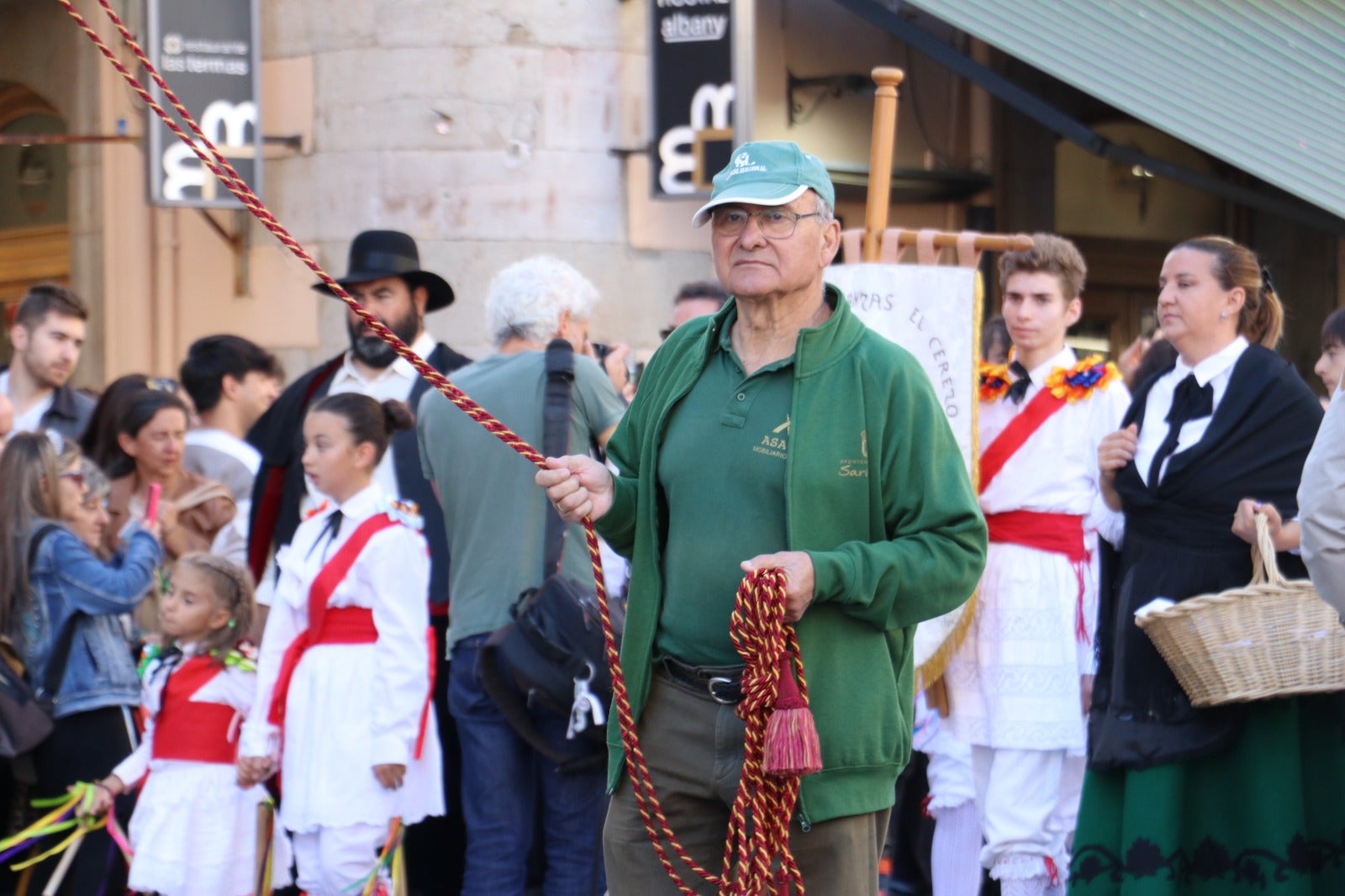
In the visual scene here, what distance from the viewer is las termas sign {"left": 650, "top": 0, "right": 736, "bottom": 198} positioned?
30.7 feet

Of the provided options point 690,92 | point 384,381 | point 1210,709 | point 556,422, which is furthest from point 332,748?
point 690,92

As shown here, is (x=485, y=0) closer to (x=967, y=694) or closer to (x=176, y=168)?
(x=176, y=168)

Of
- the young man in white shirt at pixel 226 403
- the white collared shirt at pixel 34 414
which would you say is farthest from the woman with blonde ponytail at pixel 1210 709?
the white collared shirt at pixel 34 414

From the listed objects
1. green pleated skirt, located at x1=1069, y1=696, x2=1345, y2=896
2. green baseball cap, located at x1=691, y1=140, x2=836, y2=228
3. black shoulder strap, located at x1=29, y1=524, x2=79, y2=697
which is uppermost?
green baseball cap, located at x1=691, y1=140, x2=836, y2=228

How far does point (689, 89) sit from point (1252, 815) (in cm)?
568

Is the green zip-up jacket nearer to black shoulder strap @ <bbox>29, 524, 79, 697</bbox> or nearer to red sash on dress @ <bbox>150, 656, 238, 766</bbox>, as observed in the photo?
red sash on dress @ <bbox>150, 656, 238, 766</bbox>

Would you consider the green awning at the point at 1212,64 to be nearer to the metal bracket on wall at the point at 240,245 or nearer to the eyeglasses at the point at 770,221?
the eyeglasses at the point at 770,221

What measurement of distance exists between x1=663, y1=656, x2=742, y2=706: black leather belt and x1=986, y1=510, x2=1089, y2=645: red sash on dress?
2345 millimetres

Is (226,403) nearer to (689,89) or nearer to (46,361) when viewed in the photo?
(46,361)

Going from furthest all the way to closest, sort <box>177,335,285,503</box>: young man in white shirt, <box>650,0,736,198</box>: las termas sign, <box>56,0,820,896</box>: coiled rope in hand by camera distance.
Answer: <box>650,0,736,198</box>: las termas sign
<box>177,335,285,503</box>: young man in white shirt
<box>56,0,820,896</box>: coiled rope in hand

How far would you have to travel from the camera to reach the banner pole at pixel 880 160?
552 cm

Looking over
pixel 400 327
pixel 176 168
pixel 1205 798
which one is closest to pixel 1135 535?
pixel 1205 798

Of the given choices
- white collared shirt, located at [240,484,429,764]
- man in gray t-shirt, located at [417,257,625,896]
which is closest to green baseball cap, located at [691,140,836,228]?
man in gray t-shirt, located at [417,257,625,896]

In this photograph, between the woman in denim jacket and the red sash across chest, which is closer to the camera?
the red sash across chest
